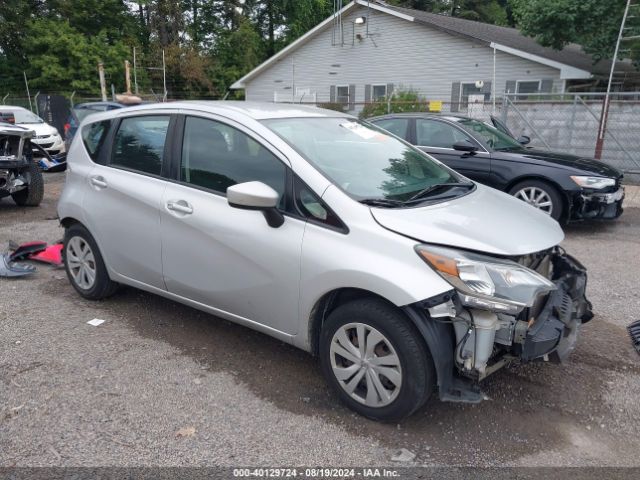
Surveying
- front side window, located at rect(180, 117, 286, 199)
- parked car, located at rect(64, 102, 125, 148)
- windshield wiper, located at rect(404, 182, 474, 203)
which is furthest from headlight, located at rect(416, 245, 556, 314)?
parked car, located at rect(64, 102, 125, 148)

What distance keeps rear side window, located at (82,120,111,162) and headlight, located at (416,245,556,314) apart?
9.77 ft

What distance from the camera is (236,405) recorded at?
3.18 metres

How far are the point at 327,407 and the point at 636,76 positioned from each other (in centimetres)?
1950

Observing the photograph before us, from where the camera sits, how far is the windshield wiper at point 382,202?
3080mm

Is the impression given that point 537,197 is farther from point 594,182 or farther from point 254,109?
point 254,109

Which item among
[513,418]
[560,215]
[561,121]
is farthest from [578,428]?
[561,121]

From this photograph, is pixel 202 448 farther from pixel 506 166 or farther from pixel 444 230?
pixel 506 166

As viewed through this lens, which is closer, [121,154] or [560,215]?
[121,154]

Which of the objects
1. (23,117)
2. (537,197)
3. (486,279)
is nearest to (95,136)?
(486,279)

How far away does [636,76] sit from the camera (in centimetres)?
1820

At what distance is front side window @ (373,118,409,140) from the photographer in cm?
835

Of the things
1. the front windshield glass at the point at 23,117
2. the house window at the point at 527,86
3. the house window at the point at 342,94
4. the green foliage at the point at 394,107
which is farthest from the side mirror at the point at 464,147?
the house window at the point at 342,94

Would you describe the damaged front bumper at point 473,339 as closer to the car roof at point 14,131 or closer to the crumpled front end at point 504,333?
the crumpled front end at point 504,333

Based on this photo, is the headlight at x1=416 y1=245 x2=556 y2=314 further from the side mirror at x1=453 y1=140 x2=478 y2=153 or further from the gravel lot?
the side mirror at x1=453 y1=140 x2=478 y2=153
